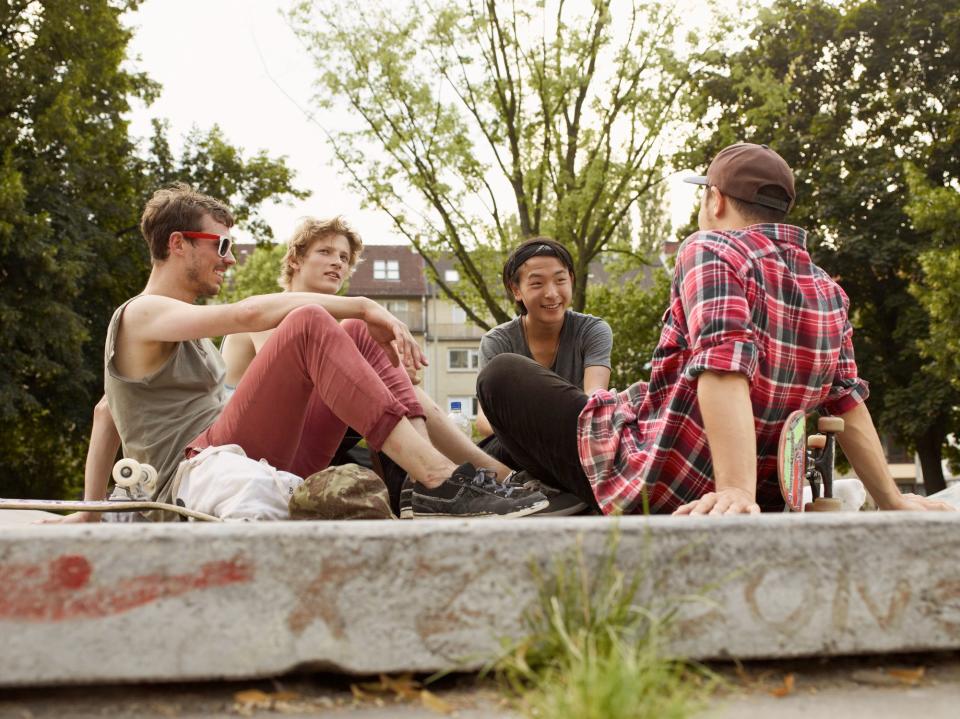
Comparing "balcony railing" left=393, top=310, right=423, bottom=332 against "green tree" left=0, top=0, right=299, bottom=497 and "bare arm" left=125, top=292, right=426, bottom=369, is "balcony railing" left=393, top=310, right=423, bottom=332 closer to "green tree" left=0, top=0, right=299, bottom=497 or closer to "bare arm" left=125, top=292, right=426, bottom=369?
"green tree" left=0, top=0, right=299, bottom=497

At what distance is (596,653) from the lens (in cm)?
178

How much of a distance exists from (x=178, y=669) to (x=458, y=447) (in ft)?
8.17

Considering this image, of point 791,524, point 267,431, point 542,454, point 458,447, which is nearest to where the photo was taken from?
point 791,524

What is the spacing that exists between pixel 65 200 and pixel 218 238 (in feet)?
56.6

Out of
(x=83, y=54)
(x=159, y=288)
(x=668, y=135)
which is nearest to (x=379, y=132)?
(x=668, y=135)

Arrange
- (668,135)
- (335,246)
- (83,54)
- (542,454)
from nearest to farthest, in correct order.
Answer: (542,454) → (335,246) → (668,135) → (83,54)

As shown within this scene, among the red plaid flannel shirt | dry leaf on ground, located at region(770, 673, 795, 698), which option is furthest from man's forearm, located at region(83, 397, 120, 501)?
dry leaf on ground, located at region(770, 673, 795, 698)

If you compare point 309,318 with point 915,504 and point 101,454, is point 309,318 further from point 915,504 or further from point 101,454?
point 915,504

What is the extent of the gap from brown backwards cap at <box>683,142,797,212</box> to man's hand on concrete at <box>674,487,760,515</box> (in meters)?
0.97

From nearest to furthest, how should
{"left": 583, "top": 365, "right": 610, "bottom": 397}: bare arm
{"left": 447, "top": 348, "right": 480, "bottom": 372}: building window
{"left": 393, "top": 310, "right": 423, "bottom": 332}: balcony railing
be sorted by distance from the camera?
{"left": 583, "top": 365, "right": 610, "bottom": 397}: bare arm
{"left": 393, "top": 310, "right": 423, "bottom": 332}: balcony railing
{"left": 447, "top": 348, "right": 480, "bottom": 372}: building window

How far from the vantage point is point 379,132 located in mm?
16688

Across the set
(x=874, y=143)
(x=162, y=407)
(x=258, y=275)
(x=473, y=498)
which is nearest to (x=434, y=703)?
(x=473, y=498)

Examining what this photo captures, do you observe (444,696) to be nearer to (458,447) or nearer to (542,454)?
(542,454)

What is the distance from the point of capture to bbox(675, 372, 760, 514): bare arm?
2.50 m
